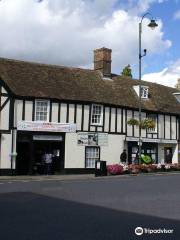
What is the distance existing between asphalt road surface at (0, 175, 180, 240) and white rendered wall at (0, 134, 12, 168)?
43.2 ft

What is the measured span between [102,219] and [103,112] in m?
25.4

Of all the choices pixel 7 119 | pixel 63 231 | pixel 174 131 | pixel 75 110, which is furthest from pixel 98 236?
pixel 174 131

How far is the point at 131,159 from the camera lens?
40.4 m

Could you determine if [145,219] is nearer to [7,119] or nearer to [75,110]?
[7,119]

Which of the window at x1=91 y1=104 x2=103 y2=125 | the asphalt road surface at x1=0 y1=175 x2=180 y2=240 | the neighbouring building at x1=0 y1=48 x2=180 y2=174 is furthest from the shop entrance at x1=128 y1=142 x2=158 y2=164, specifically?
the asphalt road surface at x1=0 y1=175 x2=180 y2=240

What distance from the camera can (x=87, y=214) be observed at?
1302 centimetres

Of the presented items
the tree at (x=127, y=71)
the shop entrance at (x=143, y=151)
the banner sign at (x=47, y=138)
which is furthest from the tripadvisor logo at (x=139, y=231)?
the tree at (x=127, y=71)

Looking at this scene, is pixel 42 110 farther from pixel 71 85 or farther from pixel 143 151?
pixel 143 151

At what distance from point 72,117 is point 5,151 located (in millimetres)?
5703

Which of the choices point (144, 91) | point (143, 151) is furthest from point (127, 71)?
point (143, 151)

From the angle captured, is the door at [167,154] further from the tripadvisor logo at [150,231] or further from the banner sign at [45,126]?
the tripadvisor logo at [150,231]

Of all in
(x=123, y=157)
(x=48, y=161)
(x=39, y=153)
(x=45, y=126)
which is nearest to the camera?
(x=48, y=161)

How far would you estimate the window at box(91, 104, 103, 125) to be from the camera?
37062 millimetres

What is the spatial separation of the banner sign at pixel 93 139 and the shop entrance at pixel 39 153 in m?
1.55
